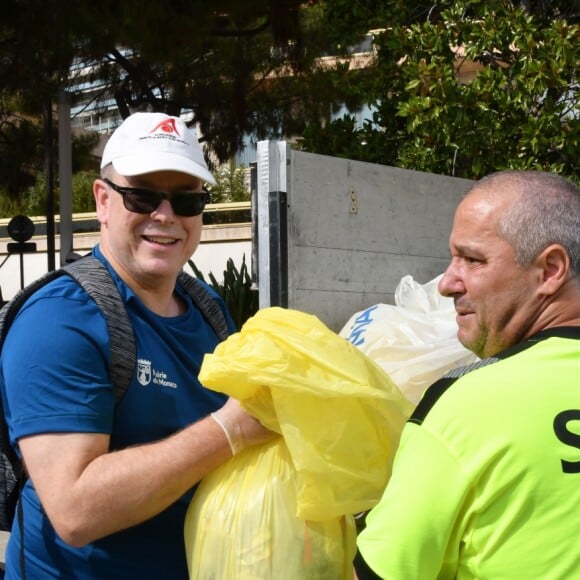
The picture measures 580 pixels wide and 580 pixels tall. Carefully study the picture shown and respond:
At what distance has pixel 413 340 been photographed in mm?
3902

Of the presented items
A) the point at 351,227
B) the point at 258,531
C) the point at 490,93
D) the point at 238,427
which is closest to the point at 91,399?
the point at 238,427

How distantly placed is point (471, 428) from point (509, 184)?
0.46 meters

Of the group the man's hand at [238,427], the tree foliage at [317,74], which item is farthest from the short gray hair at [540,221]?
the tree foliage at [317,74]

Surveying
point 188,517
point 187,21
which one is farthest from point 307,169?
point 187,21

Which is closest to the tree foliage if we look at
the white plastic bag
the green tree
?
the green tree

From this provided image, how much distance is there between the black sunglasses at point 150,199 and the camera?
1943 mm

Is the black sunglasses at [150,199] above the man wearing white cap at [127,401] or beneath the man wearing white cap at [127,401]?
above

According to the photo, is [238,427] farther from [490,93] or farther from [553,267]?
[490,93]

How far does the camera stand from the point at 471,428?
1278mm

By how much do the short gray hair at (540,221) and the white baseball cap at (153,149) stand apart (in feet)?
2.45

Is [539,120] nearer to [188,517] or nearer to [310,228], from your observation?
[310,228]

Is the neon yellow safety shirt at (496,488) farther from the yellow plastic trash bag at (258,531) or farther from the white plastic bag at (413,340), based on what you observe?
the white plastic bag at (413,340)

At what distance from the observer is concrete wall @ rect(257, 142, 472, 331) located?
404 centimetres

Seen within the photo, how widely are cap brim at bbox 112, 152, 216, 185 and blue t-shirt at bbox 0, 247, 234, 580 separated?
20cm
